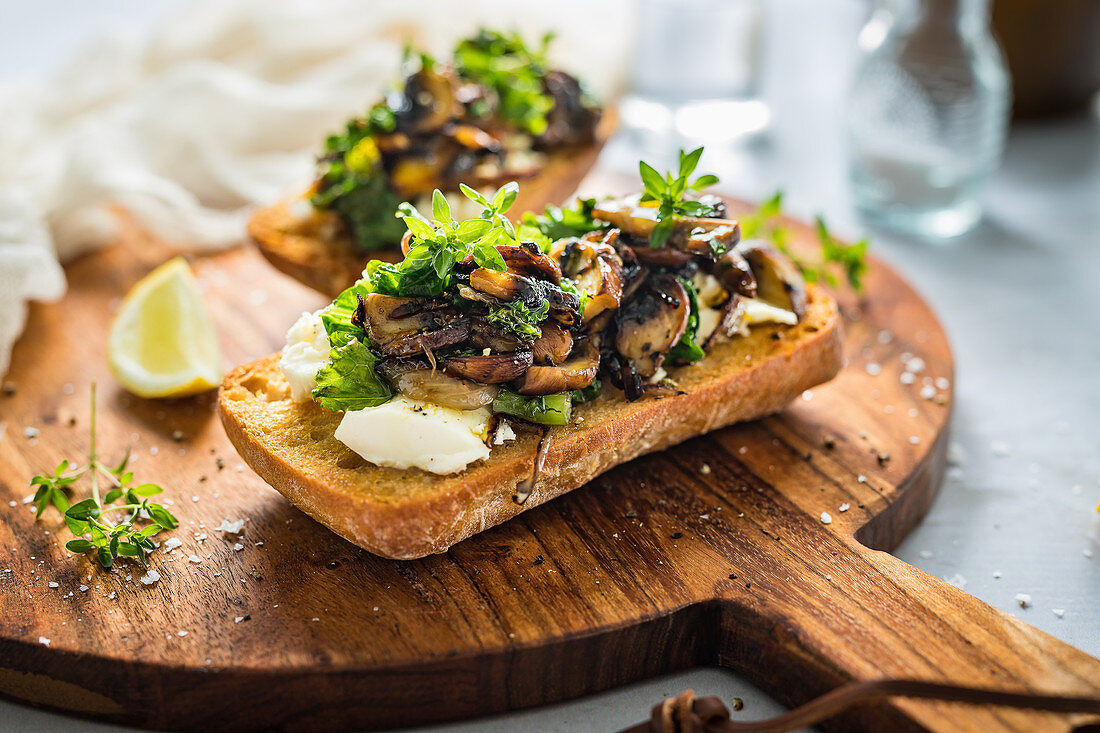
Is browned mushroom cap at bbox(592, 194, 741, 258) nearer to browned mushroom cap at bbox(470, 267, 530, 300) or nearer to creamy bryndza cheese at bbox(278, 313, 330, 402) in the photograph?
browned mushroom cap at bbox(470, 267, 530, 300)

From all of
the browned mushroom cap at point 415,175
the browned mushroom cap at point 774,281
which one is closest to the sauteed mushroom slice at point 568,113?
the browned mushroom cap at point 415,175

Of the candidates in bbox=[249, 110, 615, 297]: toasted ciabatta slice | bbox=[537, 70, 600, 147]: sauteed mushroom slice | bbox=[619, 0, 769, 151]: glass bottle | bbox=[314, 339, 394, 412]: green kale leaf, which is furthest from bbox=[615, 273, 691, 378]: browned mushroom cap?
bbox=[619, 0, 769, 151]: glass bottle

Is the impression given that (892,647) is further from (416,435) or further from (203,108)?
(203,108)

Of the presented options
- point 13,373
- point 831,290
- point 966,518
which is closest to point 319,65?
point 13,373

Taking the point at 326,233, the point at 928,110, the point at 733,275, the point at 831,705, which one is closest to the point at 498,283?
the point at 733,275

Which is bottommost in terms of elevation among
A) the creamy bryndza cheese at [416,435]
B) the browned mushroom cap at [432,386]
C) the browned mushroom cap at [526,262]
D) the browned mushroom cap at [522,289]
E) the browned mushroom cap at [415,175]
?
the creamy bryndza cheese at [416,435]

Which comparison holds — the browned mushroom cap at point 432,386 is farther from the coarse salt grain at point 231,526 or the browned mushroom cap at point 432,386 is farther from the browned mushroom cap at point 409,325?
the coarse salt grain at point 231,526
